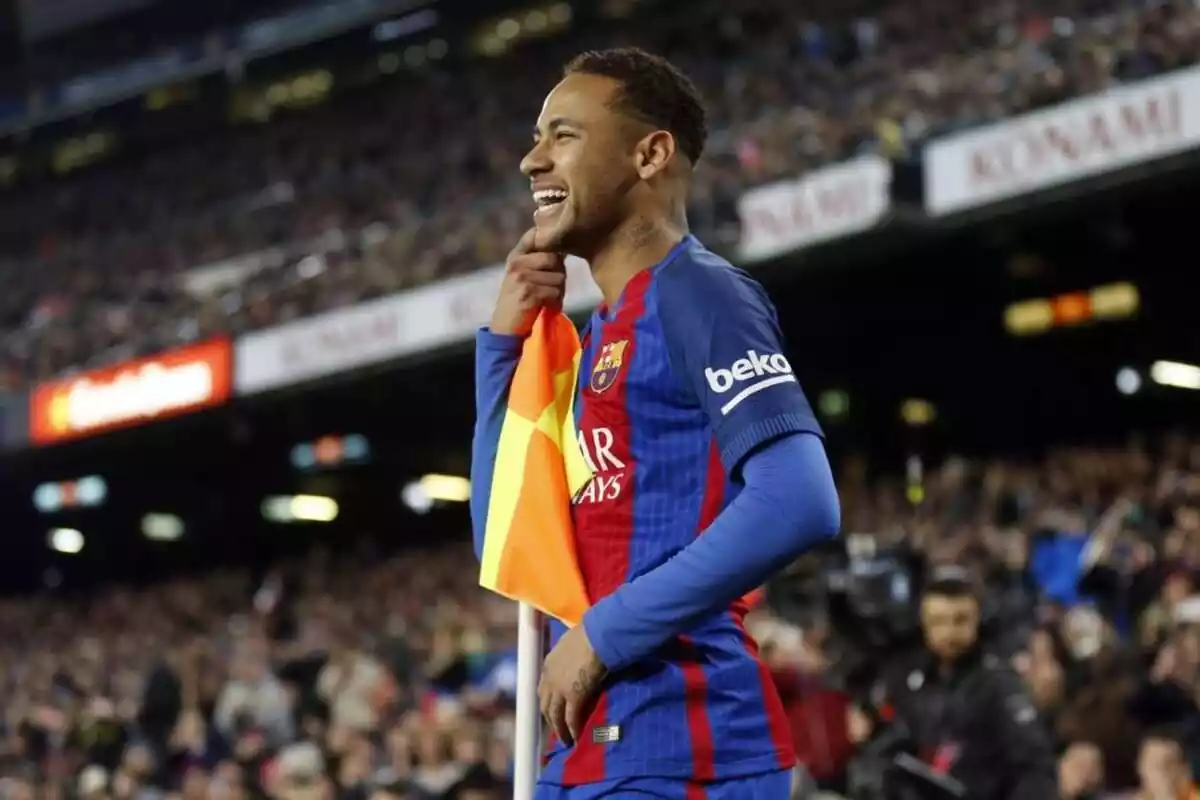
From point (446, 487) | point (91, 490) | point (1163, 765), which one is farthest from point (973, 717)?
point (91, 490)

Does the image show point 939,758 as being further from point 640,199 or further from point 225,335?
point 225,335

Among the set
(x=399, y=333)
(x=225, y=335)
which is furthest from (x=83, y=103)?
(x=399, y=333)

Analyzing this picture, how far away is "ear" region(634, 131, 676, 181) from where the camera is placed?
2301 millimetres

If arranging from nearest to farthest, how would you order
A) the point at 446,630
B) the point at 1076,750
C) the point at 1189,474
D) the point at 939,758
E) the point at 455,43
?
the point at 939,758 → the point at 1076,750 → the point at 1189,474 → the point at 446,630 → the point at 455,43

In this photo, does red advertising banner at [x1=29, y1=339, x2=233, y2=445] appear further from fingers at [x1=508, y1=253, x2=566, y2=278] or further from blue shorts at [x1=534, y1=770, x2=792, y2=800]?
blue shorts at [x1=534, y1=770, x2=792, y2=800]

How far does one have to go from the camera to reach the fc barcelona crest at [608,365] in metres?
2.24

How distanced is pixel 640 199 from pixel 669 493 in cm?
39

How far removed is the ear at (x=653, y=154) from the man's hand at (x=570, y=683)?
0.58m

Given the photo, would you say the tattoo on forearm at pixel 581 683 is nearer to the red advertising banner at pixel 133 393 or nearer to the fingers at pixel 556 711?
the fingers at pixel 556 711

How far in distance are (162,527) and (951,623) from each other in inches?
788

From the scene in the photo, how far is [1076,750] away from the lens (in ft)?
17.9

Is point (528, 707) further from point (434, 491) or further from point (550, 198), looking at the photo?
point (434, 491)

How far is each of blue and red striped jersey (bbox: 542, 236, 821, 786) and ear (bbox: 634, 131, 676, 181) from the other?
11cm

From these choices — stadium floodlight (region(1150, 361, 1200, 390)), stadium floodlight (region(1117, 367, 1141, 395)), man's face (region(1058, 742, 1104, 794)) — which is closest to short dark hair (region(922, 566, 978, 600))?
man's face (region(1058, 742, 1104, 794))
